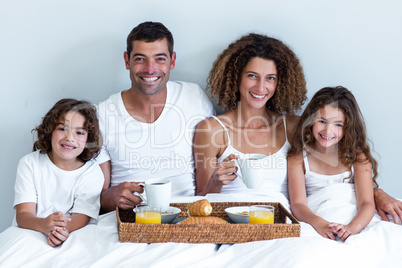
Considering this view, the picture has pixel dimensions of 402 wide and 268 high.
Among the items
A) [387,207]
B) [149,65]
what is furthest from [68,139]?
[387,207]

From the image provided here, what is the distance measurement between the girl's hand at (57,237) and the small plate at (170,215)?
361mm

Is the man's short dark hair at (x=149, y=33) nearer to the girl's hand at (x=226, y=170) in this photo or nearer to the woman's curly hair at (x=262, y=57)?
the woman's curly hair at (x=262, y=57)

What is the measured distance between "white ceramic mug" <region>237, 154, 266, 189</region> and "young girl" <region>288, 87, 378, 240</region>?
0.33m

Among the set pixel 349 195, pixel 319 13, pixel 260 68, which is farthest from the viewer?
pixel 319 13

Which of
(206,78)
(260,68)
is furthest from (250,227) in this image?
(206,78)

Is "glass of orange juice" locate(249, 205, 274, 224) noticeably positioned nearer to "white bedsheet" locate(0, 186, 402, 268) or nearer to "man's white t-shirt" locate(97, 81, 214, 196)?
"white bedsheet" locate(0, 186, 402, 268)

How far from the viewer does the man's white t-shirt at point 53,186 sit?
1888 millimetres

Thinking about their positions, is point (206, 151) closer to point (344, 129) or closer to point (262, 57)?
point (262, 57)

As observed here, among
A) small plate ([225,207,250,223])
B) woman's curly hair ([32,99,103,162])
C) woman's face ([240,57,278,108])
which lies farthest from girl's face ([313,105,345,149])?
woman's curly hair ([32,99,103,162])

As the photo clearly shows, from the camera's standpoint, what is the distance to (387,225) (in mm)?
1725

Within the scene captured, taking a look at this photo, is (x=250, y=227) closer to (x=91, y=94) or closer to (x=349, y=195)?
(x=349, y=195)

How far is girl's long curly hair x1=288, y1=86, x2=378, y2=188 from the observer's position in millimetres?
1984

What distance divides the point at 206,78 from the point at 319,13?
2.09 feet

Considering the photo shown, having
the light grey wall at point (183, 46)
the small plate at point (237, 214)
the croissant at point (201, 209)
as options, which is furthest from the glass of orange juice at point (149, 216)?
the light grey wall at point (183, 46)
